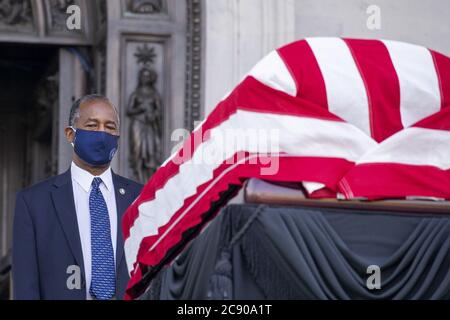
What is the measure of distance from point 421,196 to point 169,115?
450 centimetres

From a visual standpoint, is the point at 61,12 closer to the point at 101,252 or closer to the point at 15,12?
the point at 15,12

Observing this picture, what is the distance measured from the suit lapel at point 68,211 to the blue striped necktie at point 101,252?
62 mm

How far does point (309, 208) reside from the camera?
4.53 meters

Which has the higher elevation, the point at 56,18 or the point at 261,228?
the point at 56,18

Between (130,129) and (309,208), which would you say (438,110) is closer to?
(309,208)

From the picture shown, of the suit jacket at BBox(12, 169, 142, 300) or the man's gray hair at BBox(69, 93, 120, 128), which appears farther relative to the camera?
the man's gray hair at BBox(69, 93, 120, 128)

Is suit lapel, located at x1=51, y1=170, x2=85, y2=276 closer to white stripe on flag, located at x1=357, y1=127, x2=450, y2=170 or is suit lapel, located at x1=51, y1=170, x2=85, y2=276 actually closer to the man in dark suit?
the man in dark suit

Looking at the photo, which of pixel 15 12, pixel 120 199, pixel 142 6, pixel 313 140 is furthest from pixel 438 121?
pixel 15 12

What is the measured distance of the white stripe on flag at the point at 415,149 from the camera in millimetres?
4664

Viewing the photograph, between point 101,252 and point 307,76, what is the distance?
4.48ft

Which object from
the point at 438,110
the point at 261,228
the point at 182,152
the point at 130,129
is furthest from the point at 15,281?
the point at 130,129

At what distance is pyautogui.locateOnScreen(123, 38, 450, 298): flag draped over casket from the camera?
15.0ft

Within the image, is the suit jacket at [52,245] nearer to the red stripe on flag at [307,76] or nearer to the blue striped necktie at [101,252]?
the blue striped necktie at [101,252]

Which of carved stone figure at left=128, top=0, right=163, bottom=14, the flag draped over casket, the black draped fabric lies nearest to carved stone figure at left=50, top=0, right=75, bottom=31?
carved stone figure at left=128, top=0, right=163, bottom=14
